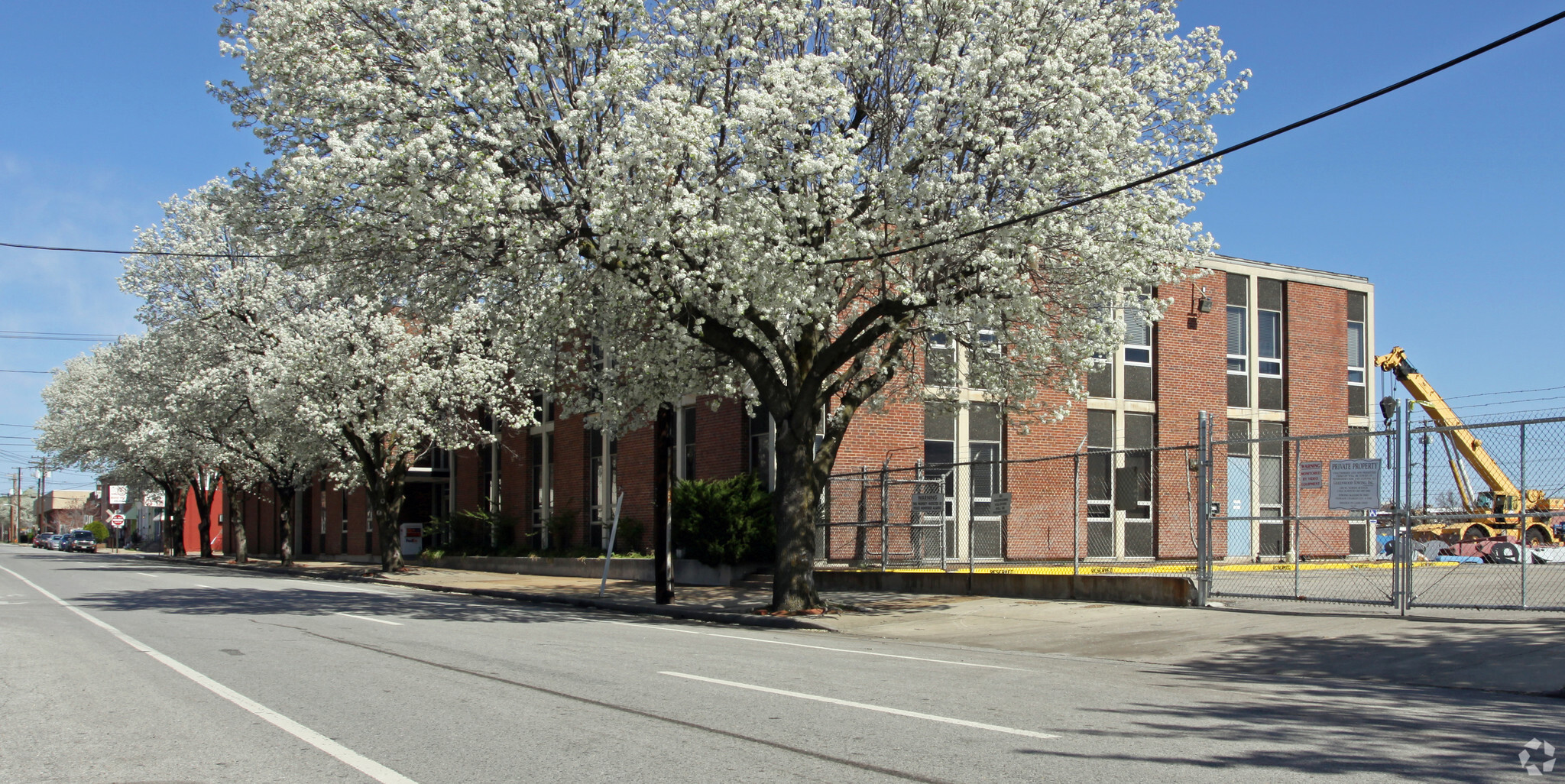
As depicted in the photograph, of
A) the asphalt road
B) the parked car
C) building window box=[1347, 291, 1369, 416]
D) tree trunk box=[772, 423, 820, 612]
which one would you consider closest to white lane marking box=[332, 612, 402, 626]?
the asphalt road

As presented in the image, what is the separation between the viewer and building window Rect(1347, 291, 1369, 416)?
32.0m

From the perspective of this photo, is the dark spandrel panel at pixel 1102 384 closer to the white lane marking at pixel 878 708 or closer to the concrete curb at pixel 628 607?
A: the concrete curb at pixel 628 607

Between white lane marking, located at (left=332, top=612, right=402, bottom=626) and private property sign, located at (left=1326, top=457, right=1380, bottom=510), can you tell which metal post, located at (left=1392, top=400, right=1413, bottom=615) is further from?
white lane marking, located at (left=332, top=612, right=402, bottom=626)

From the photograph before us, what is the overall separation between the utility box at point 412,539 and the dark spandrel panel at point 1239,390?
28.5 m

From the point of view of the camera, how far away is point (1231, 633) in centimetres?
1402

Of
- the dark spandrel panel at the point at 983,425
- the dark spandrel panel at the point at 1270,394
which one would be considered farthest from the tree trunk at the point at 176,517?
the dark spandrel panel at the point at 1270,394

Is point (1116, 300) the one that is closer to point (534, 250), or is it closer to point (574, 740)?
point (534, 250)

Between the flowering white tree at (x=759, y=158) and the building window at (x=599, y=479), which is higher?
the flowering white tree at (x=759, y=158)

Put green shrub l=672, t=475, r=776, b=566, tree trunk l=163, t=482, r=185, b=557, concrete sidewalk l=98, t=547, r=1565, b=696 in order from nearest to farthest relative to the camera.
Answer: concrete sidewalk l=98, t=547, r=1565, b=696, green shrub l=672, t=475, r=776, b=566, tree trunk l=163, t=482, r=185, b=557

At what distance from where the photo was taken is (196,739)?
24.5 feet

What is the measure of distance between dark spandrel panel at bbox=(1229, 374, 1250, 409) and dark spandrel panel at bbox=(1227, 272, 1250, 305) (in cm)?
189

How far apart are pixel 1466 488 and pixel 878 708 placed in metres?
29.5

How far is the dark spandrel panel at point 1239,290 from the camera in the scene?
98.6 ft

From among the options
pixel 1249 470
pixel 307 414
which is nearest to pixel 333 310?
pixel 307 414
